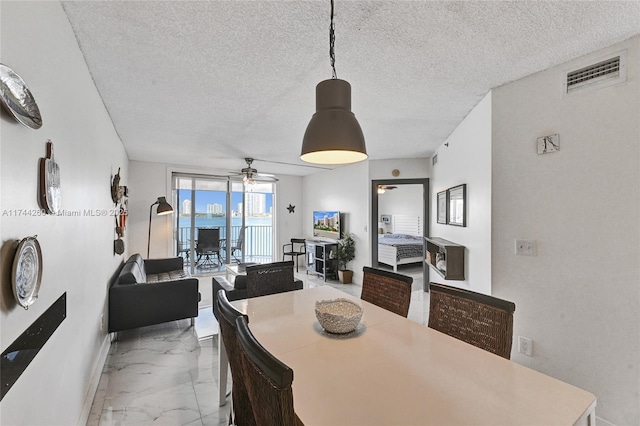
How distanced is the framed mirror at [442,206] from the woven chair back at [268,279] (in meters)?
2.39

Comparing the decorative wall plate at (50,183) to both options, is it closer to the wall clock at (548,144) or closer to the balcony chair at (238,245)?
the wall clock at (548,144)

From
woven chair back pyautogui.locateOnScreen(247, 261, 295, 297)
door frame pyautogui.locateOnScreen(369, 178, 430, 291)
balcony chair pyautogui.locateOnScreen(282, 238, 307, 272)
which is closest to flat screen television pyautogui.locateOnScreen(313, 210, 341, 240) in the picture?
balcony chair pyautogui.locateOnScreen(282, 238, 307, 272)

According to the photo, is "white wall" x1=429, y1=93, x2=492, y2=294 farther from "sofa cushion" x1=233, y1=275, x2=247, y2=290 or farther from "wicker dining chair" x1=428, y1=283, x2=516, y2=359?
"sofa cushion" x1=233, y1=275, x2=247, y2=290

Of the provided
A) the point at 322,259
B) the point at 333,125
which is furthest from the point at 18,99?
the point at 322,259

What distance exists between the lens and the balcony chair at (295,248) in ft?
22.7

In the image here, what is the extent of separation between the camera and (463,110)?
284cm

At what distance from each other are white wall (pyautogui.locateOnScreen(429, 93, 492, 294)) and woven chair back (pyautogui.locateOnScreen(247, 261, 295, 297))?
5.86 ft

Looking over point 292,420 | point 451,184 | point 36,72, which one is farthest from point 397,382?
point 451,184

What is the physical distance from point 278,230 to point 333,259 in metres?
1.90

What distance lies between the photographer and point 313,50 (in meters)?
1.79

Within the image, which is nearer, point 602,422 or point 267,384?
point 267,384

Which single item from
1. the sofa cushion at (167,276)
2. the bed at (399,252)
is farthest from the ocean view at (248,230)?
the bed at (399,252)

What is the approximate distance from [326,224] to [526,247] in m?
4.54

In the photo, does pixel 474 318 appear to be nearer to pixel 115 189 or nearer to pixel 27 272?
pixel 27 272
